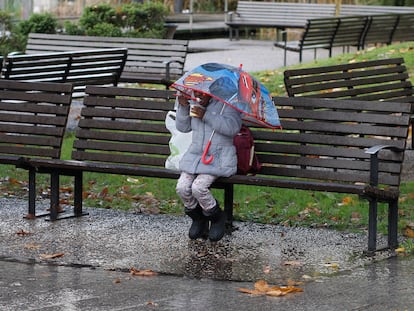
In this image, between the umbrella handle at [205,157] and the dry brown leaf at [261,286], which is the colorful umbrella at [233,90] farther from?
the dry brown leaf at [261,286]

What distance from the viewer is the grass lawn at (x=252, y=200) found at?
869 cm

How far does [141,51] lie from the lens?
1612 cm

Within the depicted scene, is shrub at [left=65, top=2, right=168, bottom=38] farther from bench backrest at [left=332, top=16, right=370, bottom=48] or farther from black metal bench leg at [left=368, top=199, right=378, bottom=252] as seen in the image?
black metal bench leg at [left=368, top=199, right=378, bottom=252]

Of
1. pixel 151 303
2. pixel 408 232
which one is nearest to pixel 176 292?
pixel 151 303

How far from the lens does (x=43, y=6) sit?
28.9m

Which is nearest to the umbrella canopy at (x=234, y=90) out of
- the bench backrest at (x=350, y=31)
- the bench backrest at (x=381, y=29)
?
the bench backrest at (x=350, y=31)

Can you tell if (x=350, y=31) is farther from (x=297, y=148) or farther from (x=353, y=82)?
(x=297, y=148)

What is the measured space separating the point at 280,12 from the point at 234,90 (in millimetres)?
20346

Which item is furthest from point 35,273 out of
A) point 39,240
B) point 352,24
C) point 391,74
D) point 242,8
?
point 242,8

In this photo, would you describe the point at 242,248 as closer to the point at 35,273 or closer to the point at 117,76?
the point at 35,273

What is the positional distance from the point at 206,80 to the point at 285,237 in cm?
130

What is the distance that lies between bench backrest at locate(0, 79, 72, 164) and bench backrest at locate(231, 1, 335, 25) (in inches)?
722

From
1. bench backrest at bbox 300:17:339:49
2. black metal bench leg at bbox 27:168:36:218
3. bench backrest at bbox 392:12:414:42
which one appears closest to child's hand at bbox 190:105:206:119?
black metal bench leg at bbox 27:168:36:218

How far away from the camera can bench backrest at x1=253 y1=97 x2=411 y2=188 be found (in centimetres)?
779
